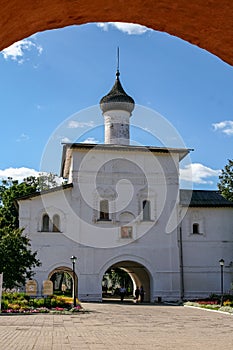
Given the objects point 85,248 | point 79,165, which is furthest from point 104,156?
point 85,248

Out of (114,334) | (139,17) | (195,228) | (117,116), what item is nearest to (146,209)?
(195,228)

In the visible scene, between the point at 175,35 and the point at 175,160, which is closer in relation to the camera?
the point at 175,35

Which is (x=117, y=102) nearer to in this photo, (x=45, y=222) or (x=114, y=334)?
(x=45, y=222)

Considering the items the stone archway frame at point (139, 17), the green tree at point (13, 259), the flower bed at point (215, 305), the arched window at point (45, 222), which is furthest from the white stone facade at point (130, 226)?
the stone archway frame at point (139, 17)

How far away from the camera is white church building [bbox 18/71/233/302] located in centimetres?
2809

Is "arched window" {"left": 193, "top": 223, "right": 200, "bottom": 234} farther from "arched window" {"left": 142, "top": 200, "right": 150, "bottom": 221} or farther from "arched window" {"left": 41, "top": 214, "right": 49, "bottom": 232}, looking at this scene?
"arched window" {"left": 41, "top": 214, "right": 49, "bottom": 232}

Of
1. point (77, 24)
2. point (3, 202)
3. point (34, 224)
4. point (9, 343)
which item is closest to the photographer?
point (77, 24)

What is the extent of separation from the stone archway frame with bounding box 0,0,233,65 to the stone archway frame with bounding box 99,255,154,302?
25.4 metres

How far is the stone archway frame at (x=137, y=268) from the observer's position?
1124 inches

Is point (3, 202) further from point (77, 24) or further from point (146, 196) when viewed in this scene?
point (77, 24)

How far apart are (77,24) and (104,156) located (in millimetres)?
26443

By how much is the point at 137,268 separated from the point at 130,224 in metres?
4.08

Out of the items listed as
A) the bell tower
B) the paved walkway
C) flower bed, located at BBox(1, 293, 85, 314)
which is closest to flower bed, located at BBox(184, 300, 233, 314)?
the paved walkway

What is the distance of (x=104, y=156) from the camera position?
30.0 metres
